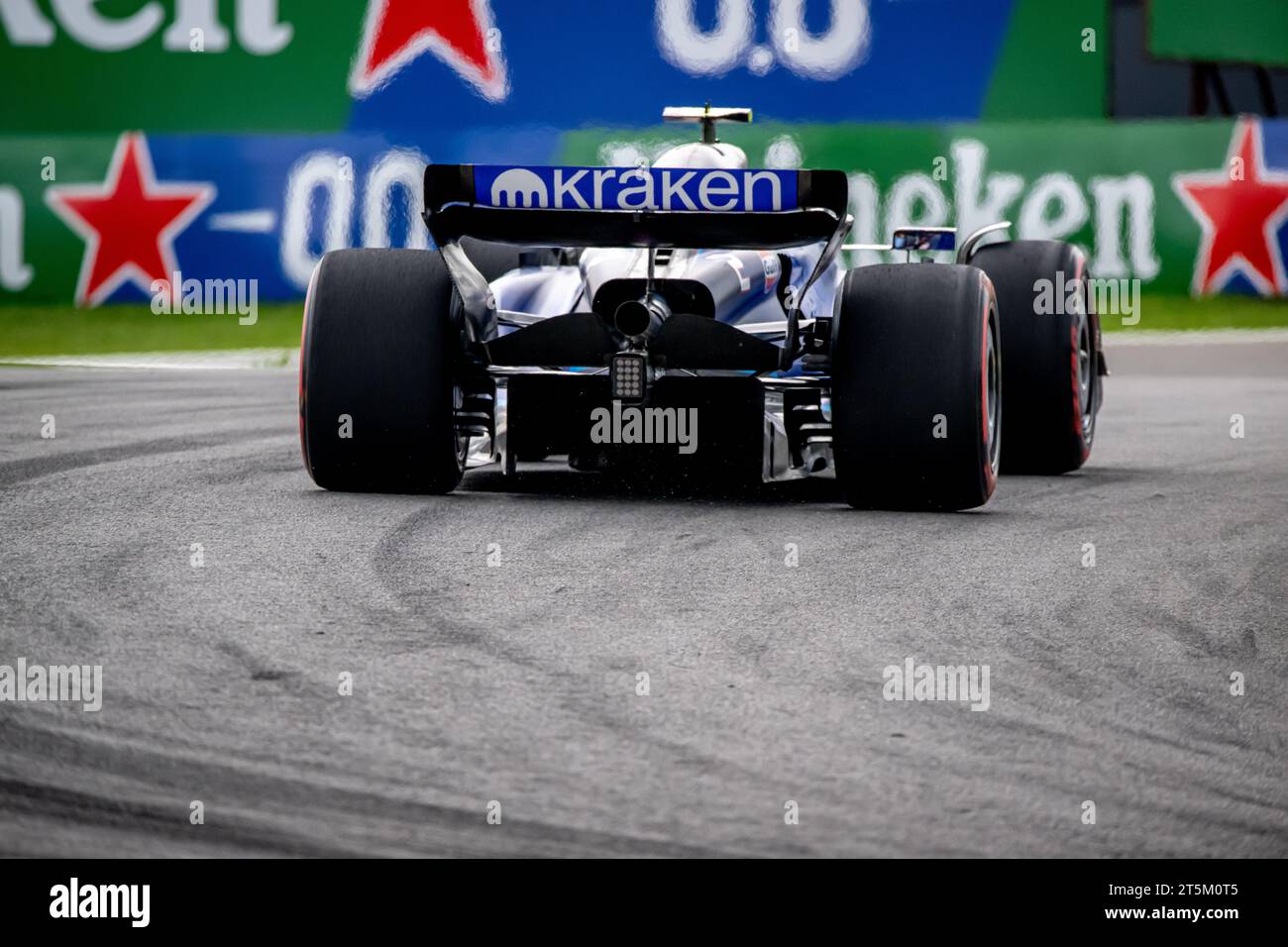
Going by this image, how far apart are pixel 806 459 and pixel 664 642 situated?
2737 mm

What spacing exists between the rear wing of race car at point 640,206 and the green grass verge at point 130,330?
9.50 metres

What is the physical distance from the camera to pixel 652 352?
6.79m

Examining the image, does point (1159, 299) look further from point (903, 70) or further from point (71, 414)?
point (71, 414)

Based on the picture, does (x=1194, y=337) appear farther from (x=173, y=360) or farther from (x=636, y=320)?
(x=636, y=320)

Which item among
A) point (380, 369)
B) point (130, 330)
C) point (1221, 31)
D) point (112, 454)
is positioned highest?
point (1221, 31)

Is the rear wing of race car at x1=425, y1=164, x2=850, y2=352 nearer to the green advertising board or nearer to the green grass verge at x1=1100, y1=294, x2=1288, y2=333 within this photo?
the green grass verge at x1=1100, y1=294, x2=1288, y2=333

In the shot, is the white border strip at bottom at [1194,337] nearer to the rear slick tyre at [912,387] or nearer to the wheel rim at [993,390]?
the wheel rim at [993,390]

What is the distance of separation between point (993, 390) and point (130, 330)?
10.7 meters

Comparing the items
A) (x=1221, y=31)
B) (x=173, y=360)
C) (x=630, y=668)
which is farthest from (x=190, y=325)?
(x=630, y=668)

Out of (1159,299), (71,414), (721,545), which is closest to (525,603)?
(721,545)

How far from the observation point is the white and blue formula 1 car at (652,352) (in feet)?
21.5

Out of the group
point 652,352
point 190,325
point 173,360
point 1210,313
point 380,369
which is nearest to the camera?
point 652,352

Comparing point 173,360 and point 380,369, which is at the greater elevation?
point 173,360

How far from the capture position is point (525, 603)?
5191 mm
